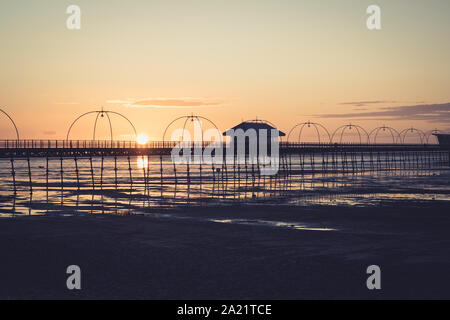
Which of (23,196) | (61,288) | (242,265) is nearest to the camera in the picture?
(61,288)

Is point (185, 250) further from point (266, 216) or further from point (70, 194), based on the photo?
point (70, 194)

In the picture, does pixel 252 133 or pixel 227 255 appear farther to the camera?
pixel 252 133

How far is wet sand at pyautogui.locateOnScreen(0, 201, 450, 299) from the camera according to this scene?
12891 mm

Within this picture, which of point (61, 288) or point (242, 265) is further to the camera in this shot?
point (242, 265)

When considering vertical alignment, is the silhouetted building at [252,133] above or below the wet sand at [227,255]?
above

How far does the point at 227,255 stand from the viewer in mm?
16594

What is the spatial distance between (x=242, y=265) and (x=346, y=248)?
4150mm

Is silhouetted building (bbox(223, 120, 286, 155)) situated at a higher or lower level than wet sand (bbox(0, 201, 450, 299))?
higher

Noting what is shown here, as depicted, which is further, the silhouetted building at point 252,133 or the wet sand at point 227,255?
the silhouetted building at point 252,133

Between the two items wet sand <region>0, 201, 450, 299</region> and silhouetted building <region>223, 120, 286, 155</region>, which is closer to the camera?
wet sand <region>0, 201, 450, 299</region>

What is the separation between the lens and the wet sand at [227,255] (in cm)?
1289

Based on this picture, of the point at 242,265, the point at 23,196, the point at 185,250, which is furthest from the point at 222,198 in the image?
the point at 242,265
